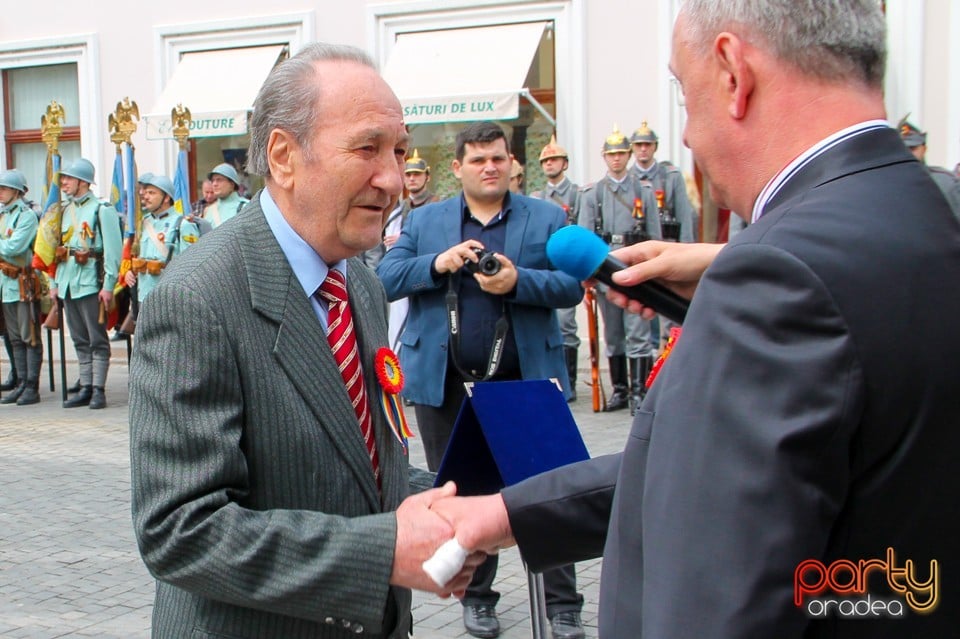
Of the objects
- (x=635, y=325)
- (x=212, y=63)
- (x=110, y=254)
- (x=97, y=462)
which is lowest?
(x=97, y=462)

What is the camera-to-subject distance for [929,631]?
141cm

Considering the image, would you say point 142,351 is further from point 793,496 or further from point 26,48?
point 26,48

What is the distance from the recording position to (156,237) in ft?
34.4

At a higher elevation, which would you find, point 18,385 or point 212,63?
point 212,63

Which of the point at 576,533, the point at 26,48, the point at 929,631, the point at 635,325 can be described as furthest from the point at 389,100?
the point at 26,48

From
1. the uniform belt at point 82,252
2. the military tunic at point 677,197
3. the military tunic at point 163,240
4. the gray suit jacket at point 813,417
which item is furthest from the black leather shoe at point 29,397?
the gray suit jacket at point 813,417

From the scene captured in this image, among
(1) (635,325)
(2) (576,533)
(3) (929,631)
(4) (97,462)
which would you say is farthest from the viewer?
(1) (635,325)

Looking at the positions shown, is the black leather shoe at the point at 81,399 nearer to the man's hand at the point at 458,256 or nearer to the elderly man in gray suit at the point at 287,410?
the man's hand at the point at 458,256

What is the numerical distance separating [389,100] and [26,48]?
1555 cm

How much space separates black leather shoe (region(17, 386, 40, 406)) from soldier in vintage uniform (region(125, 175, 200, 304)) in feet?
6.07

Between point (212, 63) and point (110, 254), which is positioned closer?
point (110, 254)

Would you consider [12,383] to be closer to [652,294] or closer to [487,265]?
[487,265]

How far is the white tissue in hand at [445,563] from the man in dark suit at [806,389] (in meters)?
0.50

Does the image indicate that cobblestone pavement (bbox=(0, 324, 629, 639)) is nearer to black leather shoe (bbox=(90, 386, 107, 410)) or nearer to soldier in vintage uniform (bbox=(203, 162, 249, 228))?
black leather shoe (bbox=(90, 386, 107, 410))
